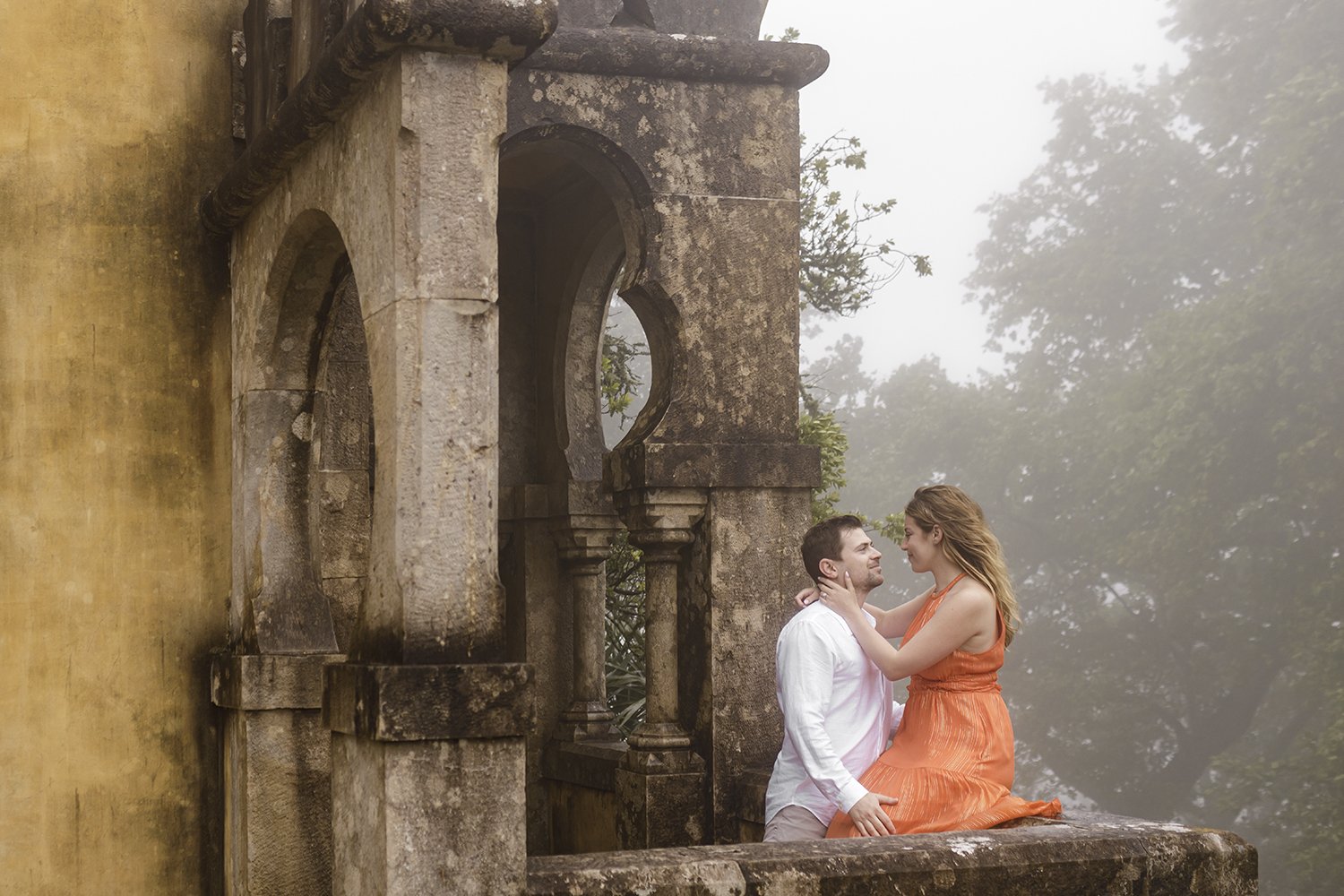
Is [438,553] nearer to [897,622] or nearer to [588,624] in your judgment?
[897,622]

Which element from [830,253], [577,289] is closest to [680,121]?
[577,289]

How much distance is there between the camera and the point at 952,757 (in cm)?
445

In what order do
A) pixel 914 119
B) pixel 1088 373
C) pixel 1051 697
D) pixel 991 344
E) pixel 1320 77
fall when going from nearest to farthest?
1. pixel 1320 77
2. pixel 1051 697
3. pixel 1088 373
4. pixel 991 344
5. pixel 914 119

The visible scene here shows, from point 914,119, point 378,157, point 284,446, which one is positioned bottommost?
point 284,446

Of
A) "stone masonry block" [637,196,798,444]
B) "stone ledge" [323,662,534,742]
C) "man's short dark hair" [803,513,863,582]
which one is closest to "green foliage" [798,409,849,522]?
"stone masonry block" [637,196,798,444]

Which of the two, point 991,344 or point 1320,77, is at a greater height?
point 1320,77

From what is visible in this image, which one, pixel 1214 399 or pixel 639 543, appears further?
pixel 1214 399

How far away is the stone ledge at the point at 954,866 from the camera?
3527mm

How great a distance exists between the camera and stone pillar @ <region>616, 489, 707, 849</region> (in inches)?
221

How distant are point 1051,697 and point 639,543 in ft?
74.2

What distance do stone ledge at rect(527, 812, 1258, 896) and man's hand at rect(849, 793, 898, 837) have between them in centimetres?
35

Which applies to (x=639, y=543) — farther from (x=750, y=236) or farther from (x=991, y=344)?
(x=991, y=344)

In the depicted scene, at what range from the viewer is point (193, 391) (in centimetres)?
522

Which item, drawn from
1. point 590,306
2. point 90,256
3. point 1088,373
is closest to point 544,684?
point 590,306
